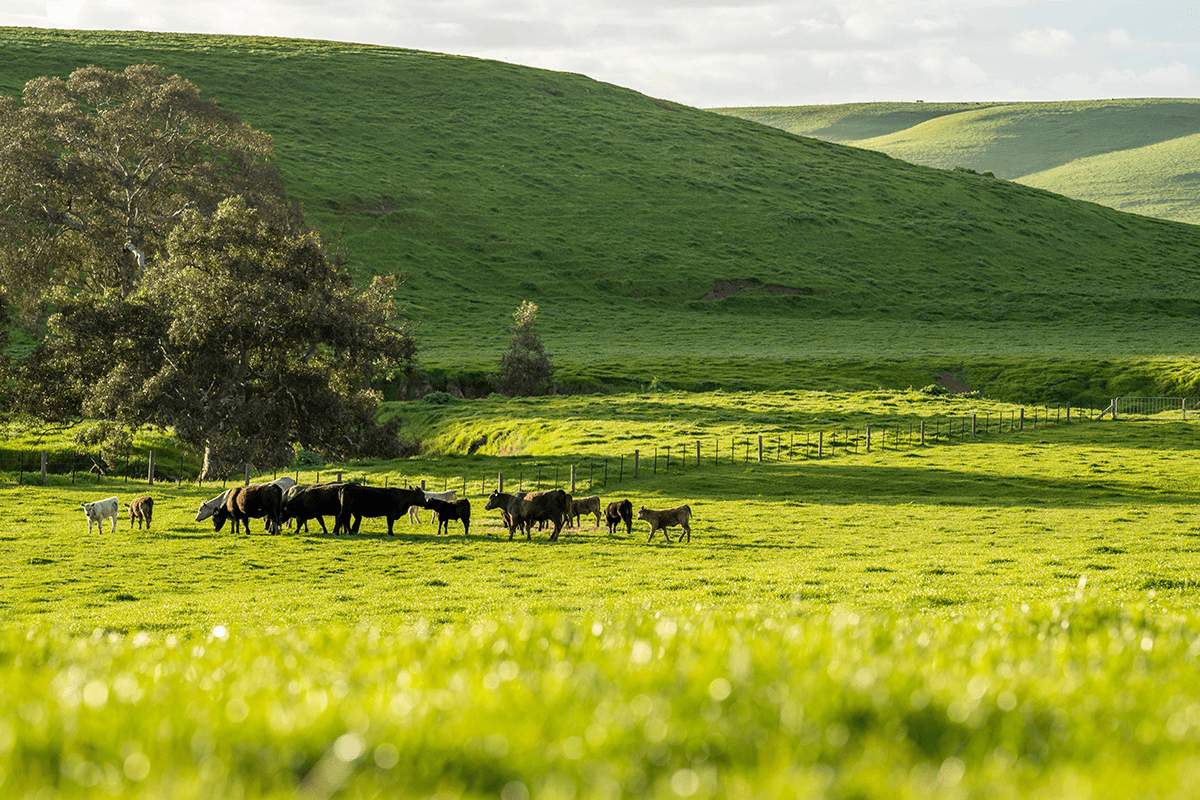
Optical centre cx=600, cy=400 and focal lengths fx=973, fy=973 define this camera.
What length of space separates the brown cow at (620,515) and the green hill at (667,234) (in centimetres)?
3919

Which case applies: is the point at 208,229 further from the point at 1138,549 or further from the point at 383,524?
the point at 1138,549

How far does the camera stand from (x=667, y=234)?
126688 mm

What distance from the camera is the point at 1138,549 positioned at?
25.1 metres

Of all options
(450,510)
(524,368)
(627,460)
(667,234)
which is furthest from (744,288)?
(450,510)

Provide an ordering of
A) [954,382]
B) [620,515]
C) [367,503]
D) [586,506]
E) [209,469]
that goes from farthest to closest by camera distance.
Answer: [954,382] < [209,469] < [586,506] < [620,515] < [367,503]

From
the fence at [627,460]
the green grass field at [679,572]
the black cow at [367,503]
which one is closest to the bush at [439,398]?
the green grass field at [679,572]

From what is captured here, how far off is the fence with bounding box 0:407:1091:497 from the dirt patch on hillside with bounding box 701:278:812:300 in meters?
61.1

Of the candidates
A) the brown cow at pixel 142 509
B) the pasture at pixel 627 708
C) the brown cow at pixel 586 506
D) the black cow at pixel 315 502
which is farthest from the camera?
the brown cow at pixel 586 506

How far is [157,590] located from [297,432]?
74.4ft

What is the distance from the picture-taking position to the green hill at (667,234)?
85.5 meters

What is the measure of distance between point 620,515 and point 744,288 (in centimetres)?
8783

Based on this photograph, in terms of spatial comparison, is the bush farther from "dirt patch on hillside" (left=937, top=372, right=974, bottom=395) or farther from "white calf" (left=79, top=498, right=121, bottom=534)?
"dirt patch on hillside" (left=937, top=372, right=974, bottom=395)

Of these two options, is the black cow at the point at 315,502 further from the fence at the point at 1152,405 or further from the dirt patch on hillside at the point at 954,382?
the dirt patch on hillside at the point at 954,382

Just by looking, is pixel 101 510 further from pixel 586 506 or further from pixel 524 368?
pixel 524 368
